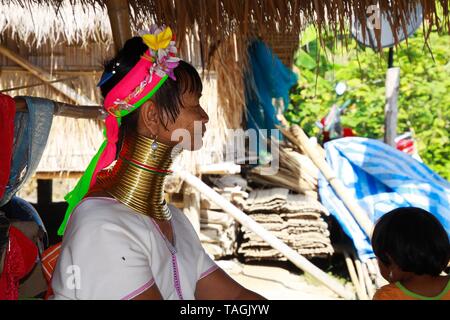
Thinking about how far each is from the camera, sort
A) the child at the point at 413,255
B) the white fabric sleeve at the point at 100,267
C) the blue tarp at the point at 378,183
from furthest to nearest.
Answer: the blue tarp at the point at 378,183 < the child at the point at 413,255 < the white fabric sleeve at the point at 100,267

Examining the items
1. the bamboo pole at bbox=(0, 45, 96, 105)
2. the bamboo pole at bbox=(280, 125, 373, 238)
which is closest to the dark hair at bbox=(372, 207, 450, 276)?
the bamboo pole at bbox=(280, 125, 373, 238)

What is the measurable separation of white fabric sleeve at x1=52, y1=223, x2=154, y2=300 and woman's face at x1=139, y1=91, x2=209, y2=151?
35 cm

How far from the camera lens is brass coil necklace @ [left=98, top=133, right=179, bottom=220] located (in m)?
1.85

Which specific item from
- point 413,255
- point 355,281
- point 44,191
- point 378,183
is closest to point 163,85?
point 413,255

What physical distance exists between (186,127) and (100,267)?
0.51 m

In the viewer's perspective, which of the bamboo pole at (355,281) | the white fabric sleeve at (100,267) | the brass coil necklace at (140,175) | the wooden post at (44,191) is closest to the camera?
the white fabric sleeve at (100,267)

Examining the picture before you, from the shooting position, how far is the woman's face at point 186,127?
74.9 inches

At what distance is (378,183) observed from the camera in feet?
22.9

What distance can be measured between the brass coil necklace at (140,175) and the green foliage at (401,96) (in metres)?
8.98

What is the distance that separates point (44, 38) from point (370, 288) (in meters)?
4.01

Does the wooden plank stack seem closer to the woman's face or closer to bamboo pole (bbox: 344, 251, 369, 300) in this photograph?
bamboo pole (bbox: 344, 251, 369, 300)

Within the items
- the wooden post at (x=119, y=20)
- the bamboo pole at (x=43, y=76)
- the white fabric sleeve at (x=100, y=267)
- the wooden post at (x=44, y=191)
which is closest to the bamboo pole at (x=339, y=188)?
the bamboo pole at (x=43, y=76)

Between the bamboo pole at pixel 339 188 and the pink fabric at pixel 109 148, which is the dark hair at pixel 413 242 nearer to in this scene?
the pink fabric at pixel 109 148
